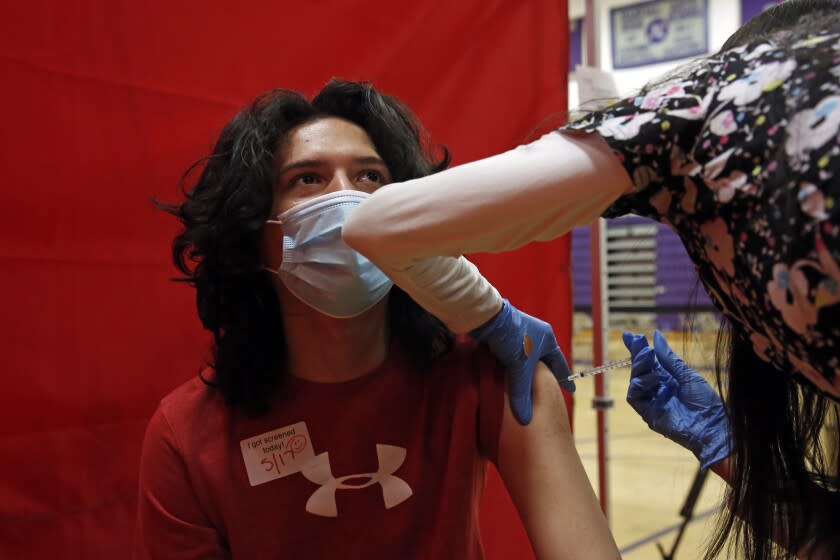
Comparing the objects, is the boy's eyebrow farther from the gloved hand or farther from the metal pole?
the metal pole

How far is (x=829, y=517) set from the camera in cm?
90

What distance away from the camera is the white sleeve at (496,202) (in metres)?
0.67

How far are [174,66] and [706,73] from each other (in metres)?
1.19

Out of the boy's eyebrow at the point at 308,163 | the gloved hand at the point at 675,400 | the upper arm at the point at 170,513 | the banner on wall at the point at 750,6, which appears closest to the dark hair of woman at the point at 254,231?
the boy's eyebrow at the point at 308,163

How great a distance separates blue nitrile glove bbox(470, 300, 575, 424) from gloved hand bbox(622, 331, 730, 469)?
185 millimetres

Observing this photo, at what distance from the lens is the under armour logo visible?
1.22 meters

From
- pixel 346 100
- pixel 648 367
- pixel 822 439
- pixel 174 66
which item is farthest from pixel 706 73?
pixel 174 66

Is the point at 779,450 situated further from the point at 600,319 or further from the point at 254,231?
the point at 600,319

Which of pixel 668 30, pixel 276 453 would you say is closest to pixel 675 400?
pixel 276 453

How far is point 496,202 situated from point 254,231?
2.31 ft

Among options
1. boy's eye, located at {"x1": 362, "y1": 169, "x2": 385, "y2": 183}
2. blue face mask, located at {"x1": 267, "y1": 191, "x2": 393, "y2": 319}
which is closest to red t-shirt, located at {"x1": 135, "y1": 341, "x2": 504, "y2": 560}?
blue face mask, located at {"x1": 267, "y1": 191, "x2": 393, "y2": 319}

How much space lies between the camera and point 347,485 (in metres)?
1.23

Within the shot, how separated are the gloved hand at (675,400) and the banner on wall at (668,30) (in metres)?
4.50

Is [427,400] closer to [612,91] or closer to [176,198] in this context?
[176,198]
